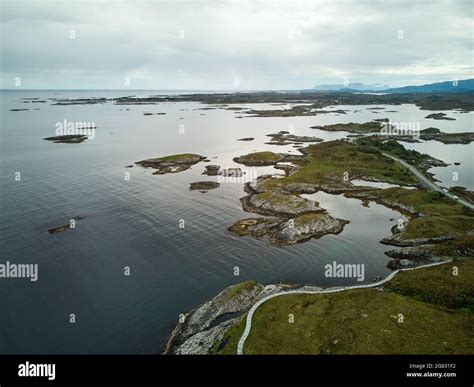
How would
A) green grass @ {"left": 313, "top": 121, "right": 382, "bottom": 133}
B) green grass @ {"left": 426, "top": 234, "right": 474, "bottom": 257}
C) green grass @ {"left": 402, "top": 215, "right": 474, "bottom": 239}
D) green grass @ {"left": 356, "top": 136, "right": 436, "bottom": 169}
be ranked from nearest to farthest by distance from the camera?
green grass @ {"left": 426, "top": 234, "right": 474, "bottom": 257} → green grass @ {"left": 402, "top": 215, "right": 474, "bottom": 239} → green grass @ {"left": 356, "top": 136, "right": 436, "bottom": 169} → green grass @ {"left": 313, "top": 121, "right": 382, "bottom": 133}

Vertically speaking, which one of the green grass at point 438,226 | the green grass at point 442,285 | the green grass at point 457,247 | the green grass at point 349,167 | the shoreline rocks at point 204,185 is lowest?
the green grass at point 442,285

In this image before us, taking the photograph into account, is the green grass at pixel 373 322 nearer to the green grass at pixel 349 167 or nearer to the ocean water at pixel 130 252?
the ocean water at pixel 130 252

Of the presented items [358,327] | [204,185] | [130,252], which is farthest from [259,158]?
[358,327]

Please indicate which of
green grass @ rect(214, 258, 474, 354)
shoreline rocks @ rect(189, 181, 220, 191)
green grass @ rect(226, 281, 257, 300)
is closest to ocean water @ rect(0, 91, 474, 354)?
shoreline rocks @ rect(189, 181, 220, 191)

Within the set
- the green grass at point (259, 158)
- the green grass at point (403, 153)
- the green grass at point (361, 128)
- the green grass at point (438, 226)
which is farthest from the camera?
the green grass at point (361, 128)

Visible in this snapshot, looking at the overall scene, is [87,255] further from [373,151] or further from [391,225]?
[373,151]

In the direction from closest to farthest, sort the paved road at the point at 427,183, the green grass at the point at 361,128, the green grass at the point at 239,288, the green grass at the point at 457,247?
the green grass at the point at 239,288
the green grass at the point at 457,247
the paved road at the point at 427,183
the green grass at the point at 361,128

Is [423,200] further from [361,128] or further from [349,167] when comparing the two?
[361,128]

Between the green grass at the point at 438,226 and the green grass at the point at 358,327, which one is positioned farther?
the green grass at the point at 438,226

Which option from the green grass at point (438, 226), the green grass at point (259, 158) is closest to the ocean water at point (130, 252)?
the green grass at point (438, 226)

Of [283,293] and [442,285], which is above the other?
[442,285]

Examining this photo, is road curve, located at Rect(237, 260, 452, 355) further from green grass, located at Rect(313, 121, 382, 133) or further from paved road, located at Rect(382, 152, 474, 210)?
green grass, located at Rect(313, 121, 382, 133)
